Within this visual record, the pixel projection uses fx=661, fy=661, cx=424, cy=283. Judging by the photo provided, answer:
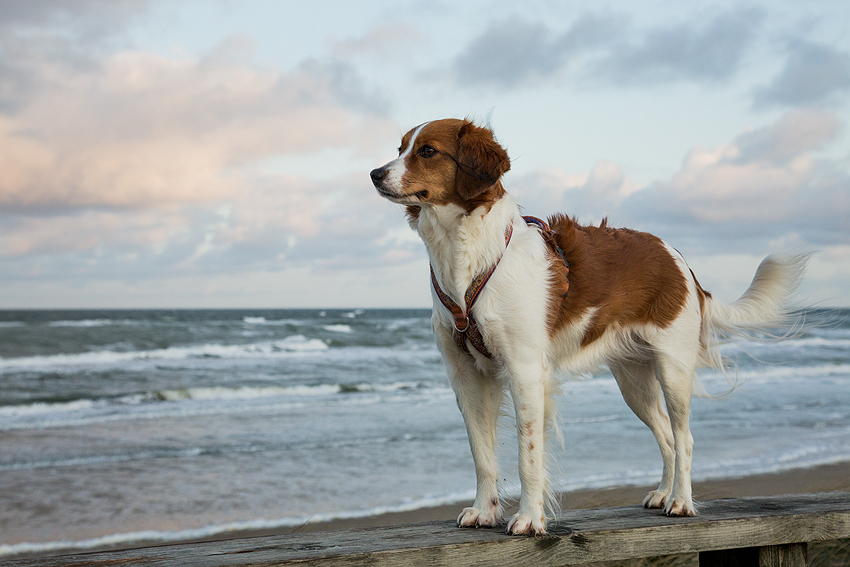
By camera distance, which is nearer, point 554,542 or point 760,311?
point 554,542

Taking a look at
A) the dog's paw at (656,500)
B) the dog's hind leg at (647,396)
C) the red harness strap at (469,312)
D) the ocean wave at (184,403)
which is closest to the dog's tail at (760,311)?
the dog's hind leg at (647,396)

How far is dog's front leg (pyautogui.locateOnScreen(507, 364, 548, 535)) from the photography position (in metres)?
2.74

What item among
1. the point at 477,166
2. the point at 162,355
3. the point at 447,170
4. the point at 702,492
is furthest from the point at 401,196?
the point at 162,355

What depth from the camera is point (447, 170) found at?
2.71 metres

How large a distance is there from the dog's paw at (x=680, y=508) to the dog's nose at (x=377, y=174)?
2.04m

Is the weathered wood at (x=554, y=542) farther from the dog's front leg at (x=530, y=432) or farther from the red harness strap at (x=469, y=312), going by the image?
the red harness strap at (x=469, y=312)

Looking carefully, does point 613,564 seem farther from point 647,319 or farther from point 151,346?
point 151,346

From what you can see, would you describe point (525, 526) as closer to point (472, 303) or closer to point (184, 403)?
point (472, 303)

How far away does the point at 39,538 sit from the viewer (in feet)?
16.4

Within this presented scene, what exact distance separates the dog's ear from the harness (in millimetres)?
272

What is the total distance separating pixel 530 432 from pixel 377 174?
123cm

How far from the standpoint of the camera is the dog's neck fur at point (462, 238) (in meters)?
2.76

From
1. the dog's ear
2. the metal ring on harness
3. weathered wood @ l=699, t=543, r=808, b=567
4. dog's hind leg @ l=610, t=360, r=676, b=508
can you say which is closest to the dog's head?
the dog's ear

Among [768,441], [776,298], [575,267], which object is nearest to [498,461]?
[575,267]
